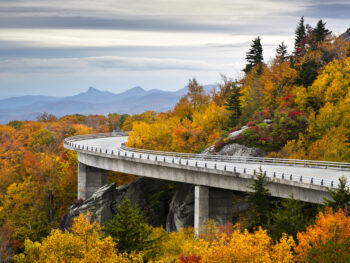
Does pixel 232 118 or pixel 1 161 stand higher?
pixel 232 118

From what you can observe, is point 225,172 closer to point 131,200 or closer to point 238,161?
point 238,161

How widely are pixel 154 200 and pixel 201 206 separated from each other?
1658cm

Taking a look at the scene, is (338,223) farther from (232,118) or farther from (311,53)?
(311,53)

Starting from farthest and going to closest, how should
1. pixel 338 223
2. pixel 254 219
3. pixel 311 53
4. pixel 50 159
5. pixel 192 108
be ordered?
1. pixel 192 108
2. pixel 50 159
3. pixel 311 53
4. pixel 254 219
5. pixel 338 223

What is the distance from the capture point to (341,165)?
46094 mm

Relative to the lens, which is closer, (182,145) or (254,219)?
(254,219)

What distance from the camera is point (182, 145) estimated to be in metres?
75.9

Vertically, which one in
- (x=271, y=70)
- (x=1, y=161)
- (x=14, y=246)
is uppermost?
(x=271, y=70)

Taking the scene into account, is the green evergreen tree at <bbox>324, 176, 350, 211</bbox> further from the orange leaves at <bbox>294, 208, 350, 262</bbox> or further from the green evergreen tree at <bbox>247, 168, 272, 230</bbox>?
the green evergreen tree at <bbox>247, 168, 272, 230</bbox>

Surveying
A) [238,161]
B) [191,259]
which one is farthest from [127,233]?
[238,161]

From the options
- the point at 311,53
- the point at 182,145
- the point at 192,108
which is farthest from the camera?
the point at 192,108

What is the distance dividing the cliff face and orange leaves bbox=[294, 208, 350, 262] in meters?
23.9

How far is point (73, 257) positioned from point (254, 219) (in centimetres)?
1550

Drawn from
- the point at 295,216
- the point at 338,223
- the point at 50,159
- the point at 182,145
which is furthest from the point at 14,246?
the point at 338,223
